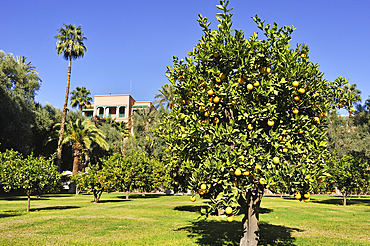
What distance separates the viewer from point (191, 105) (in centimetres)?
694

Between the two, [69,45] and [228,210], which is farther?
[69,45]

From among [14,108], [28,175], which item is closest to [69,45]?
[14,108]

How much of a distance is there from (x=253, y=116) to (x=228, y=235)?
6.47 meters

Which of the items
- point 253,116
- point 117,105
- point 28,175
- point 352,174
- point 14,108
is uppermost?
point 117,105

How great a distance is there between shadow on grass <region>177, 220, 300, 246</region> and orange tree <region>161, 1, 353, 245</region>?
3.41 metres

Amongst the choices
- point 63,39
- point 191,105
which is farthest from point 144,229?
point 63,39

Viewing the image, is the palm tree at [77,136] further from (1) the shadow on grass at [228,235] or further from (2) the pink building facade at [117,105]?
(1) the shadow on grass at [228,235]

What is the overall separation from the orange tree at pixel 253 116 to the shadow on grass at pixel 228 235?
3412mm

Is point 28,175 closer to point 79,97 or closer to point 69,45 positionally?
point 69,45

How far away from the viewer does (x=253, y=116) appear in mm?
5945

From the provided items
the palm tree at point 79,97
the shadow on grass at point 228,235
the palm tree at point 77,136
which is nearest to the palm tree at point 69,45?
the palm tree at point 77,136

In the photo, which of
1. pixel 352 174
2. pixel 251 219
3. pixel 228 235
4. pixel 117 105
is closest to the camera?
pixel 251 219

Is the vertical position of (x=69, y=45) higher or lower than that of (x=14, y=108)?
higher

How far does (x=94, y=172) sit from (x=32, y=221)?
11369 mm
